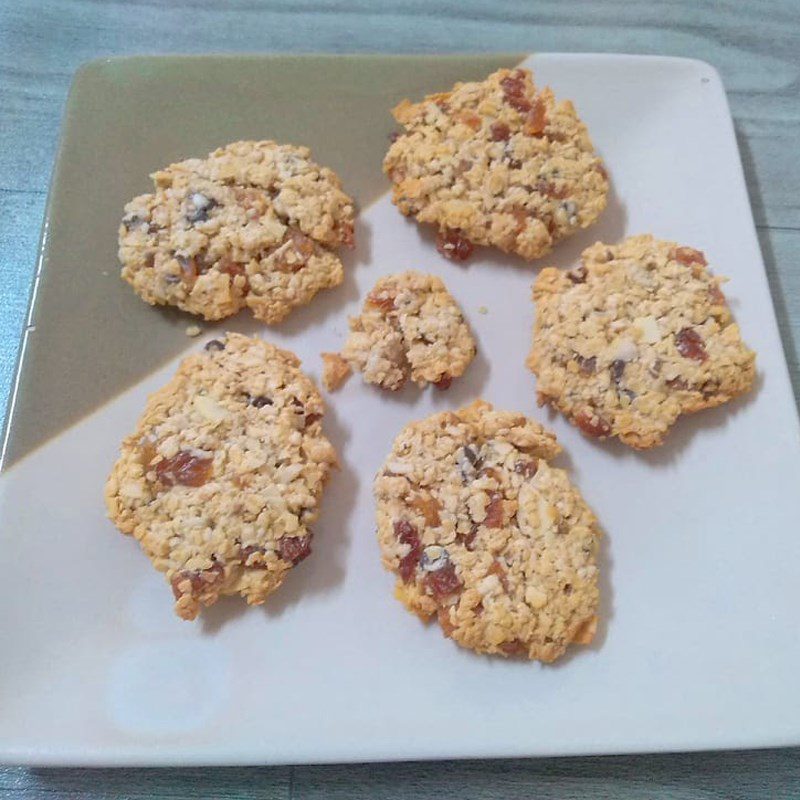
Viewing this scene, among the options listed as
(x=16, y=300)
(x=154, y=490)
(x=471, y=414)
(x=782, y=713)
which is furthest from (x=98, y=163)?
(x=782, y=713)

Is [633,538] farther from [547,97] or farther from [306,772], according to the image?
[547,97]

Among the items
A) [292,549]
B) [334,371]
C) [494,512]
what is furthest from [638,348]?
[292,549]

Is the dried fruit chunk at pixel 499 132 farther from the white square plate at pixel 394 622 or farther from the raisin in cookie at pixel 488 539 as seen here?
the raisin in cookie at pixel 488 539

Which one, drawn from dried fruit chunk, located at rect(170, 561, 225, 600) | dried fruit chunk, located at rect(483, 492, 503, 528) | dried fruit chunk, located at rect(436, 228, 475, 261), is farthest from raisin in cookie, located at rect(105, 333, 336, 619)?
dried fruit chunk, located at rect(436, 228, 475, 261)

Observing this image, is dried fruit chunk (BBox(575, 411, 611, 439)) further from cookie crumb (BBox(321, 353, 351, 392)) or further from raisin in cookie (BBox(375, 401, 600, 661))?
cookie crumb (BBox(321, 353, 351, 392))

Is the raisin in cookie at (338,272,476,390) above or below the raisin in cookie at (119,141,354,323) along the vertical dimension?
below

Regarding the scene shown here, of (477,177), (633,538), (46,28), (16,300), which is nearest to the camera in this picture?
(633,538)
